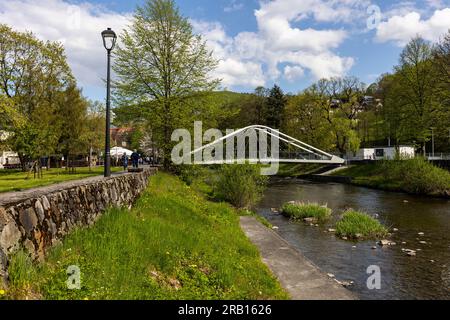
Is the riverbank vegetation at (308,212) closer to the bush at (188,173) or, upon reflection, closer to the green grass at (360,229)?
the green grass at (360,229)

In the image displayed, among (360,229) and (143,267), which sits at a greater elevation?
(143,267)

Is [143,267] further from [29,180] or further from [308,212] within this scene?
[29,180]

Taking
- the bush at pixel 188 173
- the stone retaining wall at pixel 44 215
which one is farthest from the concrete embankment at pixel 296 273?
the bush at pixel 188 173

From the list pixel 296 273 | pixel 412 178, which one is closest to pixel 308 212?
pixel 296 273

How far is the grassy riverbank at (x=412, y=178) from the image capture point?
3334cm

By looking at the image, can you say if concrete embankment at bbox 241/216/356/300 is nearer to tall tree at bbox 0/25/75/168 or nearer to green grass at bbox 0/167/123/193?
green grass at bbox 0/167/123/193

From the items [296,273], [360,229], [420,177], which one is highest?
[420,177]

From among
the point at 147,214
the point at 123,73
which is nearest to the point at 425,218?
the point at 147,214

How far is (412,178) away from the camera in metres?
35.5

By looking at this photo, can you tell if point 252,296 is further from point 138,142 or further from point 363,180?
point 363,180

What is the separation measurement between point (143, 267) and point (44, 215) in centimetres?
185

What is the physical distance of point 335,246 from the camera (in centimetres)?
1530

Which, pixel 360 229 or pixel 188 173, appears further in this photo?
pixel 188 173

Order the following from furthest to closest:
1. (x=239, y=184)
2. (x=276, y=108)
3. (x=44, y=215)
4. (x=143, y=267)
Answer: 1. (x=276, y=108)
2. (x=239, y=184)
3. (x=143, y=267)
4. (x=44, y=215)
